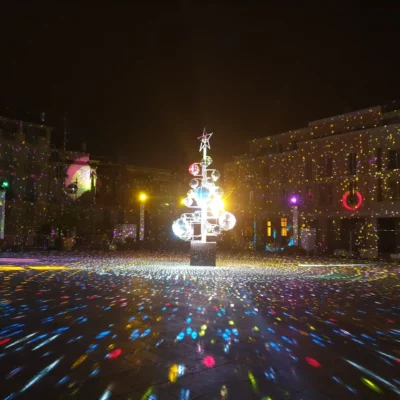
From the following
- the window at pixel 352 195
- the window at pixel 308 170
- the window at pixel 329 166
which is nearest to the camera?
the window at pixel 352 195

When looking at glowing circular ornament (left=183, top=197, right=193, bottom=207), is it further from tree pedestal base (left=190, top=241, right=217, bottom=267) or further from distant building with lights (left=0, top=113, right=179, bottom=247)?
distant building with lights (left=0, top=113, right=179, bottom=247)

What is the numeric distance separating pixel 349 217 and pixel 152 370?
28312 mm

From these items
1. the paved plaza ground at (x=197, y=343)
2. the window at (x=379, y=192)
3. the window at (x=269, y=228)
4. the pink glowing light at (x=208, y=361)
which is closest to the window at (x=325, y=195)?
the window at (x=379, y=192)

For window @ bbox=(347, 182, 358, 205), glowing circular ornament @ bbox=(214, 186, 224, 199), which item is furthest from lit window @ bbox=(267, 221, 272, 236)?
glowing circular ornament @ bbox=(214, 186, 224, 199)

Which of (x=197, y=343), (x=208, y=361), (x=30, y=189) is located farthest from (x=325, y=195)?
(x=208, y=361)

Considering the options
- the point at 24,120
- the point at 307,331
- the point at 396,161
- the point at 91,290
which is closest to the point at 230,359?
the point at 307,331

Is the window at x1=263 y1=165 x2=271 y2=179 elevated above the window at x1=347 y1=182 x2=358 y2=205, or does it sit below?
above

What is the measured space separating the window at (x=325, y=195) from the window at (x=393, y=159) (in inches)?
197

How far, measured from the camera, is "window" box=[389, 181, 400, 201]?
26.9m

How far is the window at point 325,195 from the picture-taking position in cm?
3100

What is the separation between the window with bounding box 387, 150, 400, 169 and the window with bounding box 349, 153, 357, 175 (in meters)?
2.55

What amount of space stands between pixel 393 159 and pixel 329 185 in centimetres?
539

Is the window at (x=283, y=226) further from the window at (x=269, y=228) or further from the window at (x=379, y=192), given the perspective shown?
the window at (x=379, y=192)

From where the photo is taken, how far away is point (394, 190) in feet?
89.0
